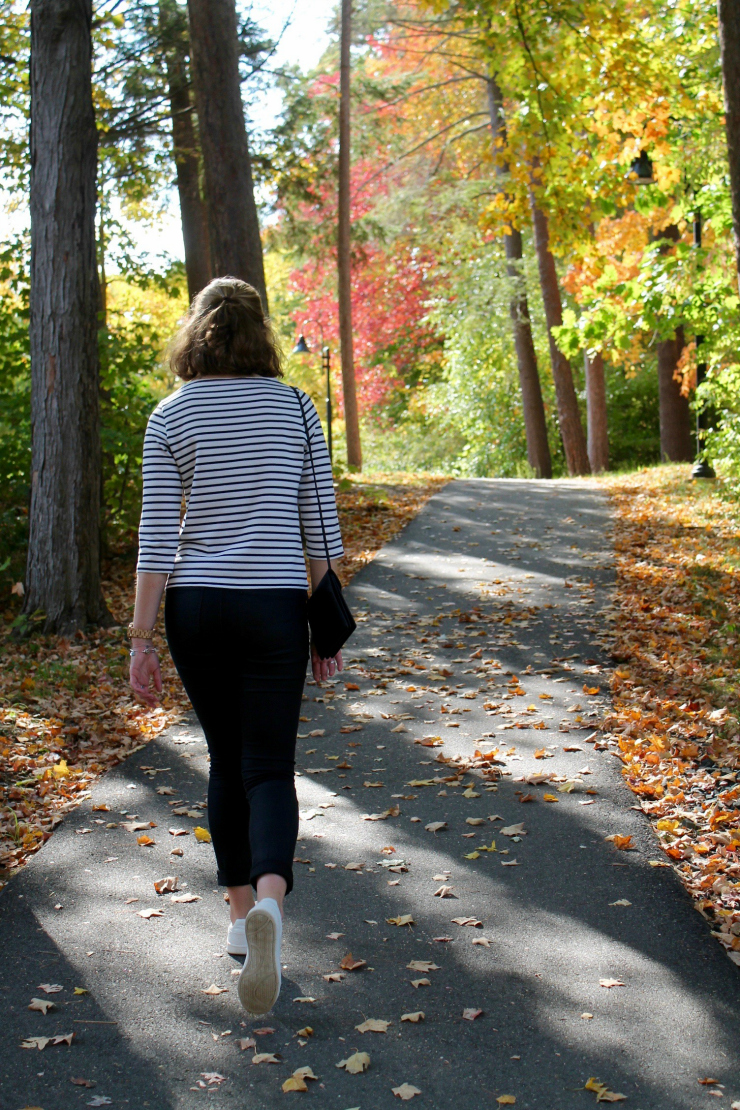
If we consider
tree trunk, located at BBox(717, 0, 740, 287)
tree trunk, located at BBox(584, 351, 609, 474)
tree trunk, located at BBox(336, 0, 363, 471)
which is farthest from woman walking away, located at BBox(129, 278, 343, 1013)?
tree trunk, located at BBox(584, 351, 609, 474)

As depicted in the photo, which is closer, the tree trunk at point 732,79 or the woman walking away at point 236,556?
the woman walking away at point 236,556

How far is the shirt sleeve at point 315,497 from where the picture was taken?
10.7 feet

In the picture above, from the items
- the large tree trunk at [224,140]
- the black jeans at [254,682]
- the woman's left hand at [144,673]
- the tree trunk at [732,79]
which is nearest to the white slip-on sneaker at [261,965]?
the black jeans at [254,682]

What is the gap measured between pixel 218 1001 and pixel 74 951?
659 millimetres

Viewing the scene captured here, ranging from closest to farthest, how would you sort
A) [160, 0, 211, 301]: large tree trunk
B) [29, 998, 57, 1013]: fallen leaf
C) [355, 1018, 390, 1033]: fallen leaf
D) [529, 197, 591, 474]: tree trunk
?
1. [355, 1018, 390, 1033]: fallen leaf
2. [29, 998, 57, 1013]: fallen leaf
3. [160, 0, 211, 301]: large tree trunk
4. [529, 197, 591, 474]: tree trunk

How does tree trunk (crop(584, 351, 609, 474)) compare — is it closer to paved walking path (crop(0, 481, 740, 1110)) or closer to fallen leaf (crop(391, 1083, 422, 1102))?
paved walking path (crop(0, 481, 740, 1110))

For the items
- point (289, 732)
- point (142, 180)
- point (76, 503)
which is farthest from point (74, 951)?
point (142, 180)

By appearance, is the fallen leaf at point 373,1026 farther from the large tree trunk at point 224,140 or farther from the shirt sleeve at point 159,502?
the large tree trunk at point 224,140

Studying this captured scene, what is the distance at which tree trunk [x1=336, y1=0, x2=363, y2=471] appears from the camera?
61.7ft

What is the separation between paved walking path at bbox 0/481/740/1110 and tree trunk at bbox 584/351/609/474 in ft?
56.0

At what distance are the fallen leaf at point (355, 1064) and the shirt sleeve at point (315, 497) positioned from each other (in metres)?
1.51

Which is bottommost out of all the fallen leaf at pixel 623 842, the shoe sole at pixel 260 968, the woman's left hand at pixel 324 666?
the fallen leaf at pixel 623 842

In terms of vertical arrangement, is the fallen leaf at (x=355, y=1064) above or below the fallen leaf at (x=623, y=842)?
above

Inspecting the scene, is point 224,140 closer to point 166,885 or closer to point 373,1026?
point 166,885
